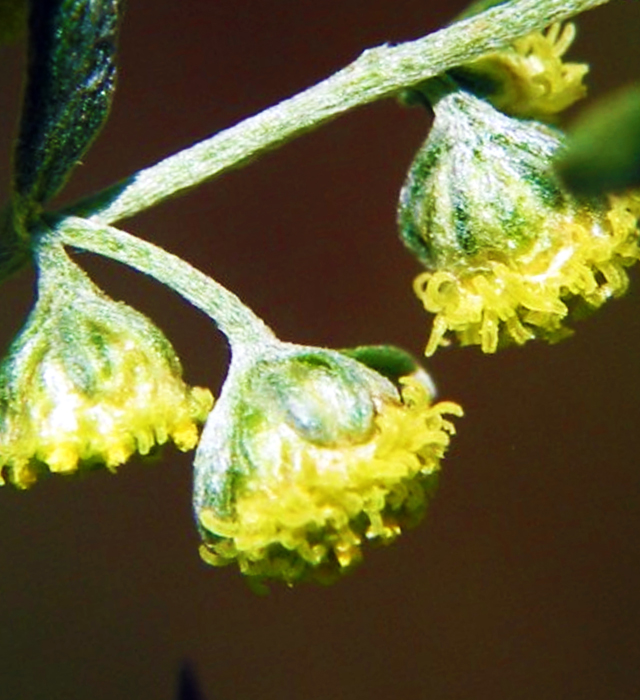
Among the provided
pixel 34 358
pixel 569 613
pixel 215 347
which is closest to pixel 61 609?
pixel 215 347

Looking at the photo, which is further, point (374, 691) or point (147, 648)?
A: point (374, 691)

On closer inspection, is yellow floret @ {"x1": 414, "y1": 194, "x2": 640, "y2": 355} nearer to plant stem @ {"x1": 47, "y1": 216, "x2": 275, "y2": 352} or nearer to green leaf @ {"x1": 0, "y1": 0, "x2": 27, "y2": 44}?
plant stem @ {"x1": 47, "y1": 216, "x2": 275, "y2": 352}

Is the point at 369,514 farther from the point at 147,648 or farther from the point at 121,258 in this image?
the point at 147,648

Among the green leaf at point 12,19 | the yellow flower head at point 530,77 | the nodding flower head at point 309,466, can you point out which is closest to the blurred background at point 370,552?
the yellow flower head at point 530,77

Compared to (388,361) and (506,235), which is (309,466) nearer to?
(388,361)

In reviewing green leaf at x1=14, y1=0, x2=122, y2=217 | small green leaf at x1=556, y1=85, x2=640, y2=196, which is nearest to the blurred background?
green leaf at x1=14, y1=0, x2=122, y2=217

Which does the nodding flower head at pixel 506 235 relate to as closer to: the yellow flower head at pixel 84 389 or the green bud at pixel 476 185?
the green bud at pixel 476 185

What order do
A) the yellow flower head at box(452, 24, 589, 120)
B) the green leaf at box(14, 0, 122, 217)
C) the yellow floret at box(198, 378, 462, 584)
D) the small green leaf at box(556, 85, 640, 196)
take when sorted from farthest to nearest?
the yellow flower head at box(452, 24, 589, 120) → the yellow floret at box(198, 378, 462, 584) → the green leaf at box(14, 0, 122, 217) → the small green leaf at box(556, 85, 640, 196)
